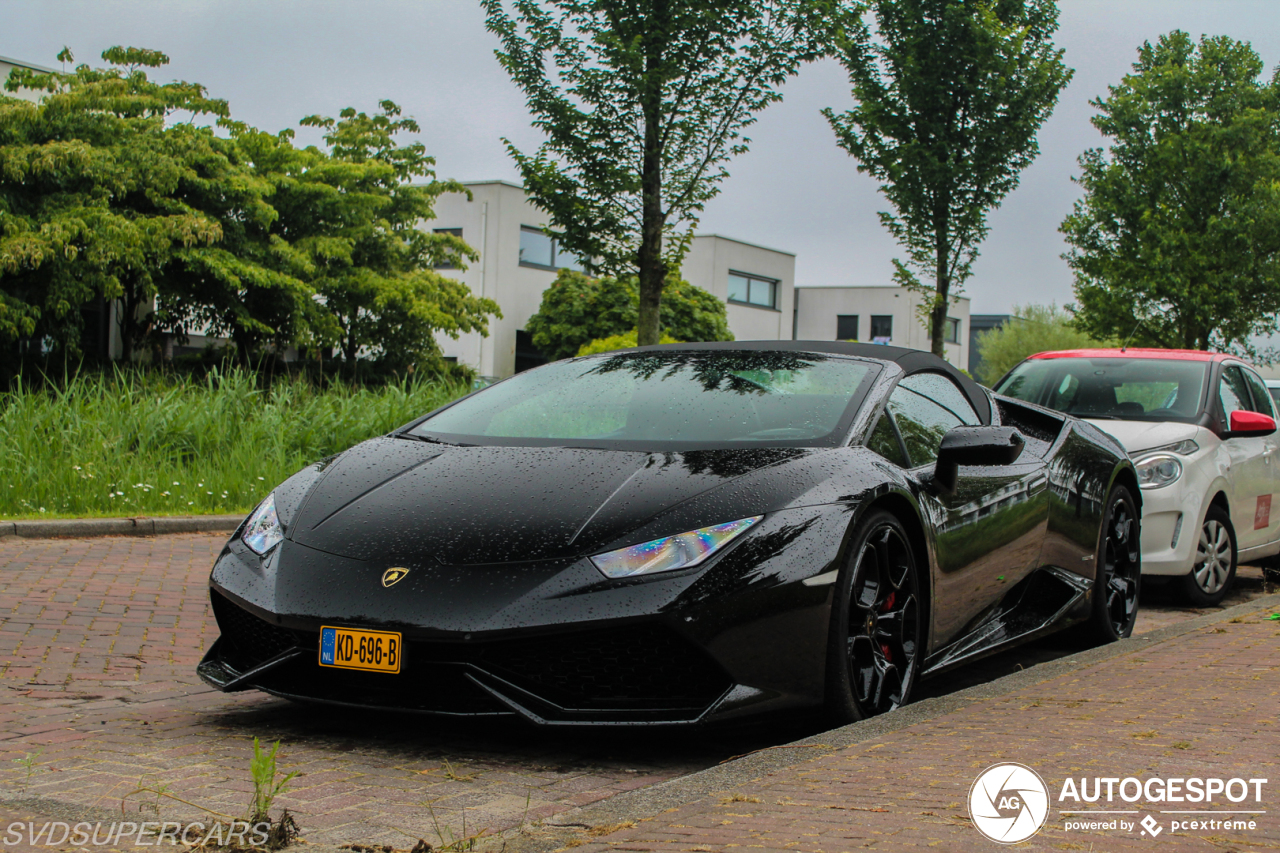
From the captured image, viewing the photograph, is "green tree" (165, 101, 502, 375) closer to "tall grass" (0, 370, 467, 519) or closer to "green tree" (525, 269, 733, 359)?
"tall grass" (0, 370, 467, 519)

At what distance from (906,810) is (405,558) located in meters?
1.63

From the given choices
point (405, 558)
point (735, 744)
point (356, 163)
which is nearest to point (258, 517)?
point (405, 558)

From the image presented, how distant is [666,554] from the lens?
3.60 meters

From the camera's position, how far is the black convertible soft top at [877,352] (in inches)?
204

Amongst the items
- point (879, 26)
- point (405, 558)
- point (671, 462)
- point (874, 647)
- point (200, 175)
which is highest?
point (879, 26)

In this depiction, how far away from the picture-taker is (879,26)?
1988cm

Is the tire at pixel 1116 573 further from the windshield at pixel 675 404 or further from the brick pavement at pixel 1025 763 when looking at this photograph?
the windshield at pixel 675 404

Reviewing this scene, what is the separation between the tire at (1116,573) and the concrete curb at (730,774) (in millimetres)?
1402

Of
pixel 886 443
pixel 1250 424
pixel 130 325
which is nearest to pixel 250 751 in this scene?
pixel 886 443

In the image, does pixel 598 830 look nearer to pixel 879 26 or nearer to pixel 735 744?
pixel 735 744

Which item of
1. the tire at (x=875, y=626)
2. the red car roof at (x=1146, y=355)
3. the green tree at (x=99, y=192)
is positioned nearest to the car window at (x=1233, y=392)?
the red car roof at (x=1146, y=355)

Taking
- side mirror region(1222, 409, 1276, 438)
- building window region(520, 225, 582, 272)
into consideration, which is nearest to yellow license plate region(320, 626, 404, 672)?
side mirror region(1222, 409, 1276, 438)

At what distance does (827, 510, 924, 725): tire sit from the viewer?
3.83 m

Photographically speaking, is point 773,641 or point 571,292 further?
point 571,292
